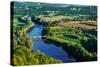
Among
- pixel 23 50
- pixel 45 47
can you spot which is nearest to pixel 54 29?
pixel 45 47

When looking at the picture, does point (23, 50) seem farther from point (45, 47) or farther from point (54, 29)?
point (54, 29)

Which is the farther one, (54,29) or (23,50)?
(54,29)

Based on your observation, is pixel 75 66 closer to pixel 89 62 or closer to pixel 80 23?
pixel 89 62
